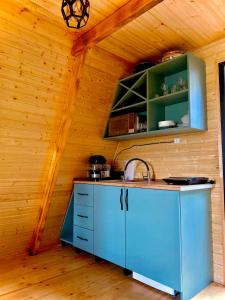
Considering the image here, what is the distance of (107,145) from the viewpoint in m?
3.31

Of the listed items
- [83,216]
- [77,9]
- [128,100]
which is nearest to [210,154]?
[128,100]

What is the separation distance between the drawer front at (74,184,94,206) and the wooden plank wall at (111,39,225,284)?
91cm

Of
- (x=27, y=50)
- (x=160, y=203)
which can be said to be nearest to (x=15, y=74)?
(x=27, y=50)

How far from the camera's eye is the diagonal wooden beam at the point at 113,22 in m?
1.79

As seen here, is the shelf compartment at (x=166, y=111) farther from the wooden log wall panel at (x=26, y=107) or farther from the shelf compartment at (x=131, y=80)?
Answer: the wooden log wall panel at (x=26, y=107)

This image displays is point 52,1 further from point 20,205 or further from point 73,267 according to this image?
point 73,267

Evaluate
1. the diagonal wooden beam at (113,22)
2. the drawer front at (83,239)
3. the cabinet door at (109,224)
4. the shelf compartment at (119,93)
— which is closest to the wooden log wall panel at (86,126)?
the shelf compartment at (119,93)

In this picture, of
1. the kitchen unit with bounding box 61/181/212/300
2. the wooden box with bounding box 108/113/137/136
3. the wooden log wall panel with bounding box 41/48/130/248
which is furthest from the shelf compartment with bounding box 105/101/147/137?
the kitchen unit with bounding box 61/181/212/300

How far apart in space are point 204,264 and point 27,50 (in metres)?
2.51

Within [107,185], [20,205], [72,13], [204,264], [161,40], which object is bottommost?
[204,264]

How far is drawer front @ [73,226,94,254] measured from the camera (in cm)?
277

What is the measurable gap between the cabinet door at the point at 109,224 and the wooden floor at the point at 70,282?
0.57 feet

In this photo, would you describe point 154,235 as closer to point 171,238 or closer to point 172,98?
point 171,238

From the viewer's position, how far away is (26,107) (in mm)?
2326
